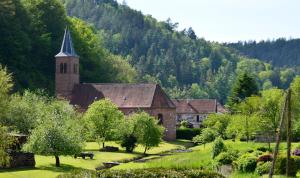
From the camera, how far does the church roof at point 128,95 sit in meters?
83.6

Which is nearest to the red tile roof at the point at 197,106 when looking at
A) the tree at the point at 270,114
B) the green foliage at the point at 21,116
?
the tree at the point at 270,114

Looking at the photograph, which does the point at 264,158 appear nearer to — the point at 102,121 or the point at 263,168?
the point at 263,168

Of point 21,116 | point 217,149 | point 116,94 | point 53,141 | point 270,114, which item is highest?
point 116,94

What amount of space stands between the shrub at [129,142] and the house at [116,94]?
20.4 metres

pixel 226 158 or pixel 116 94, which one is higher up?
pixel 116 94

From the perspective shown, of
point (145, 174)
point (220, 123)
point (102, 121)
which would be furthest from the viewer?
point (220, 123)

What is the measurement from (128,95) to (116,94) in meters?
1.95

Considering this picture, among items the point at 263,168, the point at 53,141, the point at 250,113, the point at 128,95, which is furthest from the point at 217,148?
the point at 128,95

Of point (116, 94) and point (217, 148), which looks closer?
point (217, 148)

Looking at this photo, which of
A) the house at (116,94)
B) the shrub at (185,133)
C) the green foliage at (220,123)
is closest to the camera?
the green foliage at (220,123)

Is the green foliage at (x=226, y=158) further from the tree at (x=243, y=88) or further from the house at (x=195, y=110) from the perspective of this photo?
the house at (x=195, y=110)

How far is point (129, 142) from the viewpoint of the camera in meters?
60.3

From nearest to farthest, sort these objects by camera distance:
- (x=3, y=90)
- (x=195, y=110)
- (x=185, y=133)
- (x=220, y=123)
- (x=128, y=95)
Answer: (x=3, y=90) < (x=220, y=123) < (x=185, y=133) < (x=128, y=95) < (x=195, y=110)

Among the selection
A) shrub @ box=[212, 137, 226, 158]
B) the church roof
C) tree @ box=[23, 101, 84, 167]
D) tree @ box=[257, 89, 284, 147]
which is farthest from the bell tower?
shrub @ box=[212, 137, 226, 158]
